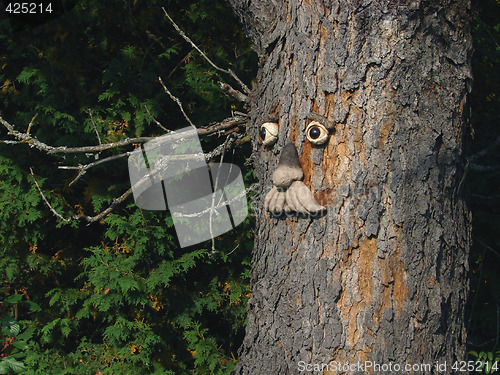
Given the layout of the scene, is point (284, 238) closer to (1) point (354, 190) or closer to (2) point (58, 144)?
(1) point (354, 190)

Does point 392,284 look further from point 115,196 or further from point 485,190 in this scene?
point 115,196

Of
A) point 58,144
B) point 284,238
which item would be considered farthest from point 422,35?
point 58,144

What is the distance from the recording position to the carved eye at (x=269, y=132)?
1846 millimetres

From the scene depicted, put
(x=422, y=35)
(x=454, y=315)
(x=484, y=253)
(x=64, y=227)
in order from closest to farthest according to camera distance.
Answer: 1. (x=422, y=35)
2. (x=454, y=315)
3. (x=484, y=253)
4. (x=64, y=227)

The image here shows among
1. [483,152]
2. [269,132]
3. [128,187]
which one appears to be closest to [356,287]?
[269,132]

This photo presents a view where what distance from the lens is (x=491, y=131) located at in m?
3.30

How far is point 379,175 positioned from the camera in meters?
1.65

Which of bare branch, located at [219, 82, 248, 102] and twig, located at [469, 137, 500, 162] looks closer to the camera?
bare branch, located at [219, 82, 248, 102]

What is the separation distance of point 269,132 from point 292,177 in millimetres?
227

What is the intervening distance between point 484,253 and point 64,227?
3.22 meters

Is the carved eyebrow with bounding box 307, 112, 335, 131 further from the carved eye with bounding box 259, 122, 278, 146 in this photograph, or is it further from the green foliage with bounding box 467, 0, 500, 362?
the green foliage with bounding box 467, 0, 500, 362

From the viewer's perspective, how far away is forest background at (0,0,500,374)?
3.21 metres

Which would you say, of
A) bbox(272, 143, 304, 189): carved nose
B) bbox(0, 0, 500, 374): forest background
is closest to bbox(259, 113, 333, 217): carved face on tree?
bbox(272, 143, 304, 189): carved nose

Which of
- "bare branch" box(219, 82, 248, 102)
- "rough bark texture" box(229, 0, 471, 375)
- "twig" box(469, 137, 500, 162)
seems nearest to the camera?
"rough bark texture" box(229, 0, 471, 375)
